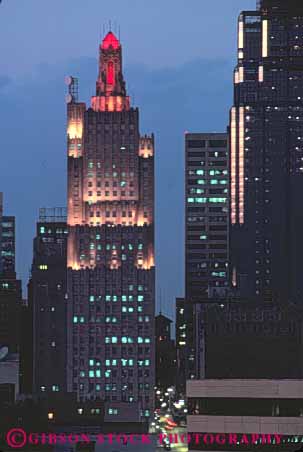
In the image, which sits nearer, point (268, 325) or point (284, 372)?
point (284, 372)

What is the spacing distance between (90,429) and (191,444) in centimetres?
9263

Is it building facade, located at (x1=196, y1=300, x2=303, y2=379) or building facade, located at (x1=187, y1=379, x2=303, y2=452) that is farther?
building facade, located at (x1=196, y1=300, x2=303, y2=379)

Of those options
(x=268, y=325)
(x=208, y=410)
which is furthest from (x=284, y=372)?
(x=208, y=410)

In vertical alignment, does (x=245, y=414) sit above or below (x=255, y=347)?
below

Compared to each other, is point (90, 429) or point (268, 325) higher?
point (268, 325)

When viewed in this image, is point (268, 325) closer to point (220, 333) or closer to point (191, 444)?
point (220, 333)

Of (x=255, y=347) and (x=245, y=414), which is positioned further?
(x=255, y=347)

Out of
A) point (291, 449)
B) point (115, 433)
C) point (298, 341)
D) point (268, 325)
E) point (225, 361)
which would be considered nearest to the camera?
point (291, 449)

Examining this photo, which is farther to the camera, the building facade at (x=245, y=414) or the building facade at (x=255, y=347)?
the building facade at (x=255, y=347)

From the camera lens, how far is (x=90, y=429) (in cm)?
19425

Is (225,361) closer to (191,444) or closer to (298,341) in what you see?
(298,341)

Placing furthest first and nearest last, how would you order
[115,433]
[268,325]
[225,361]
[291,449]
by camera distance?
[115,433] → [268,325] → [225,361] → [291,449]

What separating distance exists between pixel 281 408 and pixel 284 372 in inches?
1410

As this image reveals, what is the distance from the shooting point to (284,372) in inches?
5428
